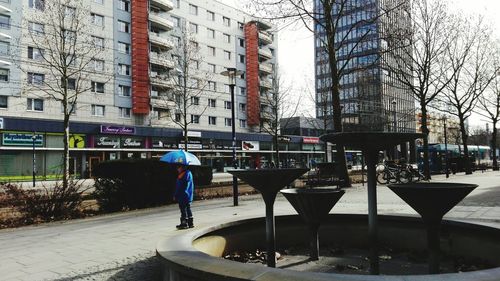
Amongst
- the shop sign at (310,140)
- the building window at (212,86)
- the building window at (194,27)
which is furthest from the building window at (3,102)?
the shop sign at (310,140)

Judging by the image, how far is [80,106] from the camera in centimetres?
3784

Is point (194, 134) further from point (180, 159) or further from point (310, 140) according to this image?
point (180, 159)

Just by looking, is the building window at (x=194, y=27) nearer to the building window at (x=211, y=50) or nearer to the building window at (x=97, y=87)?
the building window at (x=211, y=50)

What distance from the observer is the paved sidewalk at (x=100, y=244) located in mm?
5309

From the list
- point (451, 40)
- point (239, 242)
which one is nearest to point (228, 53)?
point (451, 40)

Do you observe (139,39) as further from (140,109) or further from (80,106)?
(80,106)

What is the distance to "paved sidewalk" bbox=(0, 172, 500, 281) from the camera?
5.31m

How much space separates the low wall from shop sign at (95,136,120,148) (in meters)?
35.5

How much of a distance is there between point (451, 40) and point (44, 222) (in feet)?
79.6

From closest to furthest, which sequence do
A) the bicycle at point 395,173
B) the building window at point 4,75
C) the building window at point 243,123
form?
the bicycle at point 395,173 → the building window at point 4,75 → the building window at point 243,123

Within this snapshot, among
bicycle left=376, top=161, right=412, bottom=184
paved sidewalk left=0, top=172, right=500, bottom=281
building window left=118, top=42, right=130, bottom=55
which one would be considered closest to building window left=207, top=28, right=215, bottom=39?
building window left=118, top=42, right=130, bottom=55

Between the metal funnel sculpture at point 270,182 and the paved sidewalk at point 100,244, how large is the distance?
4.09 feet

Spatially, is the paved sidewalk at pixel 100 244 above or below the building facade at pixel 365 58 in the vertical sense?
Answer: below

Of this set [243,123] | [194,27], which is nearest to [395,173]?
[194,27]
